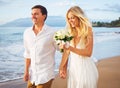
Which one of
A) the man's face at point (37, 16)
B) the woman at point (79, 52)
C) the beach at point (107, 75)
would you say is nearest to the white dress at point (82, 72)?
the woman at point (79, 52)

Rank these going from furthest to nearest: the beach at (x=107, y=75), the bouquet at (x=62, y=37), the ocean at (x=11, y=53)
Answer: the beach at (x=107, y=75) → the ocean at (x=11, y=53) → the bouquet at (x=62, y=37)

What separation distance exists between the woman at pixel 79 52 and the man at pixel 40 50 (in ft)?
0.50

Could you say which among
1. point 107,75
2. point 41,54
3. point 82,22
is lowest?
point 107,75

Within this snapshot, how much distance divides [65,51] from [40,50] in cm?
25

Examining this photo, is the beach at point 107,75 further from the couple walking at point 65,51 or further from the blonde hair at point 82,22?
the blonde hair at point 82,22

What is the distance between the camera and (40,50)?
2492 mm

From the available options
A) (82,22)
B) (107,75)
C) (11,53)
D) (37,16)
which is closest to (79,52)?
(82,22)

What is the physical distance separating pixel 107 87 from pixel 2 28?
1.53 metres

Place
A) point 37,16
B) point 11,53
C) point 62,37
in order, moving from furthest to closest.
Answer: point 11,53 < point 37,16 < point 62,37

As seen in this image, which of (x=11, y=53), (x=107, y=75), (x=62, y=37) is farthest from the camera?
(x=107, y=75)

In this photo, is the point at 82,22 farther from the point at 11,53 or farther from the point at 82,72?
the point at 11,53

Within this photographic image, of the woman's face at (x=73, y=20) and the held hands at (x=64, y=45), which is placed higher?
the woman's face at (x=73, y=20)

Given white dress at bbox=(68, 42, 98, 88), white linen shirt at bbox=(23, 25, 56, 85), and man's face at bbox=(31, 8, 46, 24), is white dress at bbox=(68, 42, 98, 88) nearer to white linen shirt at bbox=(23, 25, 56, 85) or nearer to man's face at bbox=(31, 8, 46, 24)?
white linen shirt at bbox=(23, 25, 56, 85)

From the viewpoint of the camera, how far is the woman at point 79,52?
8.08 ft
